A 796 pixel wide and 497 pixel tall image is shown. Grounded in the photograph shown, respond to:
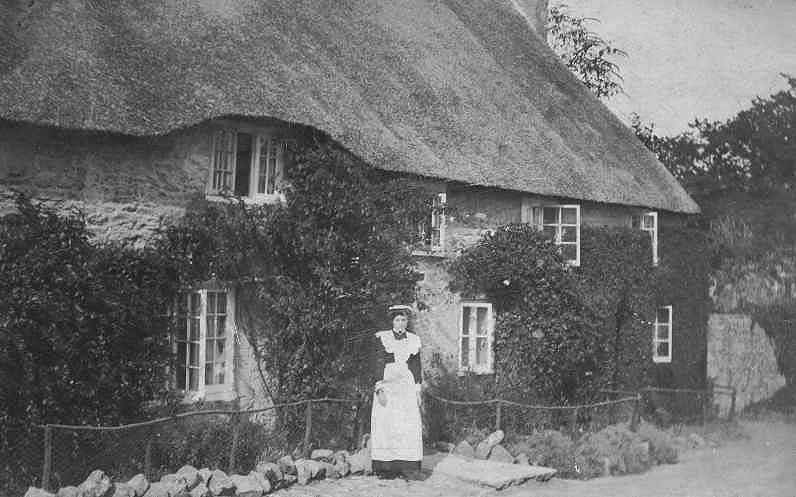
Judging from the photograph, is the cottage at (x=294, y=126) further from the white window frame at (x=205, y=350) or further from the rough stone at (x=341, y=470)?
the rough stone at (x=341, y=470)

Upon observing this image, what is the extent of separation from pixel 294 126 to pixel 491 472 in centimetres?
518

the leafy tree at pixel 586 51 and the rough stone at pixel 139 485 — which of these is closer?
the rough stone at pixel 139 485

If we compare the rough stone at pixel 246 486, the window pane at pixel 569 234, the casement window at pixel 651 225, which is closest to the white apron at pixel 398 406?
the rough stone at pixel 246 486

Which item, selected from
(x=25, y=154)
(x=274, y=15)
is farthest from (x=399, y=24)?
(x=25, y=154)

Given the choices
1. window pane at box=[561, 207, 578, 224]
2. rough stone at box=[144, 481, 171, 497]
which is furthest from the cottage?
rough stone at box=[144, 481, 171, 497]

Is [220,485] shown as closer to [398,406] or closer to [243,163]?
[398,406]

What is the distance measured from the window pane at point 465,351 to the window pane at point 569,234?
276 cm

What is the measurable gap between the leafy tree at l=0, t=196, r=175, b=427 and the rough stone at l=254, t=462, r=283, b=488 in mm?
1661

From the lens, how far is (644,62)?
2553 centimetres

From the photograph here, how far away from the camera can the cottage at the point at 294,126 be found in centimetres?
1037

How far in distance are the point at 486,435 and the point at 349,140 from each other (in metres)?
4.55

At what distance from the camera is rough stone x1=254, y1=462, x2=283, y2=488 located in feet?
30.5

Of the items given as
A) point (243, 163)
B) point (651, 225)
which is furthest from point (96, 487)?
point (651, 225)

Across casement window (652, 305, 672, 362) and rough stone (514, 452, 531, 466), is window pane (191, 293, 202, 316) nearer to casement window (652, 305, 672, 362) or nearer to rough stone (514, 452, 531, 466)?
rough stone (514, 452, 531, 466)
